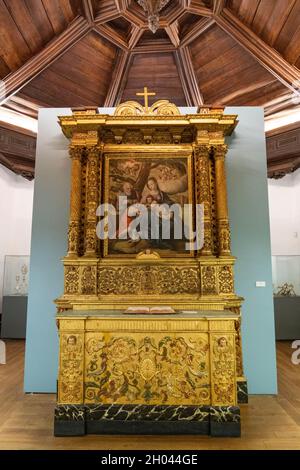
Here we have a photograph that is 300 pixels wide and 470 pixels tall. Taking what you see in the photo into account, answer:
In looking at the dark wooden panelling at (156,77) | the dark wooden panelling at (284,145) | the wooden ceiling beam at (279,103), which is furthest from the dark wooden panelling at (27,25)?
the dark wooden panelling at (284,145)

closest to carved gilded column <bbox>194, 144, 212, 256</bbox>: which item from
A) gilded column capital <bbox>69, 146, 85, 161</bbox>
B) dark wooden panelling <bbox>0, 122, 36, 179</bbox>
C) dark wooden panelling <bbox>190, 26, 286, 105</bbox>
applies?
gilded column capital <bbox>69, 146, 85, 161</bbox>

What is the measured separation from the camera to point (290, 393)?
4.66 metres

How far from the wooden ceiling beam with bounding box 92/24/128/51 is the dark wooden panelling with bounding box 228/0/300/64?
2371 mm

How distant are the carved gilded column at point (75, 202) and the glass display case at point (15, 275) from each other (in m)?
5.59

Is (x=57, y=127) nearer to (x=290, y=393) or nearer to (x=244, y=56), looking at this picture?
(x=244, y=56)

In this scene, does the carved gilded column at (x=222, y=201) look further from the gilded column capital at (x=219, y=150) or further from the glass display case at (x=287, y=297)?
the glass display case at (x=287, y=297)

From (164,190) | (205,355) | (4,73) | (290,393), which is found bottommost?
(290,393)

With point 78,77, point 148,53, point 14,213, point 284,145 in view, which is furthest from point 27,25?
point 284,145

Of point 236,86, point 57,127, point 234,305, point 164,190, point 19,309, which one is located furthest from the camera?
point 19,309

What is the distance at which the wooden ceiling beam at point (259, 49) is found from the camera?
6641 millimetres

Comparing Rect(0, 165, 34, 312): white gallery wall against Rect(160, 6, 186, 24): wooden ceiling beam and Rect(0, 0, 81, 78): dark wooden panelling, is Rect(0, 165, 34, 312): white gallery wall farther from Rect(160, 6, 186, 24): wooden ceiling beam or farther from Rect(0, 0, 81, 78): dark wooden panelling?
Rect(160, 6, 186, 24): wooden ceiling beam

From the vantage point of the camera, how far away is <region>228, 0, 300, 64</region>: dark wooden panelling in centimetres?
579
